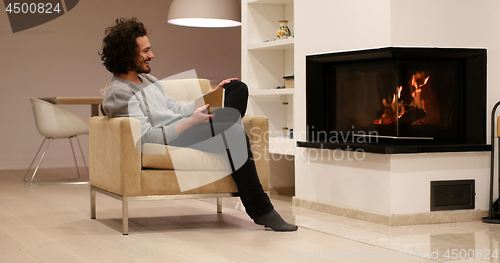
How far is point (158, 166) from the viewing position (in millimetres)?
2793

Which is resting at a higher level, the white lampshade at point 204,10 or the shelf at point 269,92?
the white lampshade at point 204,10

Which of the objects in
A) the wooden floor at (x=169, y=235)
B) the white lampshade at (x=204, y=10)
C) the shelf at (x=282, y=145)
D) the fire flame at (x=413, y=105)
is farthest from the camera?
the white lampshade at (x=204, y=10)

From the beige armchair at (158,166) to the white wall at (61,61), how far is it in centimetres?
381

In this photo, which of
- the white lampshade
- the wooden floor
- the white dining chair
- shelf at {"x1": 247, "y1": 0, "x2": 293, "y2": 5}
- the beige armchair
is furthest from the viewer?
the white dining chair

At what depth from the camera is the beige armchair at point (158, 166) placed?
2738 millimetres

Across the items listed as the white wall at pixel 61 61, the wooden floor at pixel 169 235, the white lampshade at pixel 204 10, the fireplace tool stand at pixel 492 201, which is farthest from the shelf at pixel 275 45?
the white wall at pixel 61 61

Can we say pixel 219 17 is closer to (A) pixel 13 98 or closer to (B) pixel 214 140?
(B) pixel 214 140

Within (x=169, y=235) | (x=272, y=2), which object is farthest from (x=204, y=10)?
(x=169, y=235)

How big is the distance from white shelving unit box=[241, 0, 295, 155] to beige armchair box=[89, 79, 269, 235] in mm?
1384

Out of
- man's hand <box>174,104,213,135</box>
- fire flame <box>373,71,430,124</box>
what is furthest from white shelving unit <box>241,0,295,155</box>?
man's hand <box>174,104,213,135</box>

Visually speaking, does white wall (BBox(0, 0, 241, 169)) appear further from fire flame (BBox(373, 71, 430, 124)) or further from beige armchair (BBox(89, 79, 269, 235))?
fire flame (BBox(373, 71, 430, 124))

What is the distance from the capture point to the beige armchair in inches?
108

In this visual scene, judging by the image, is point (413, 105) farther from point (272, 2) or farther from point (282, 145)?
point (272, 2)

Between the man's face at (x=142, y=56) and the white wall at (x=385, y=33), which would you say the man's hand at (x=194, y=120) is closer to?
the man's face at (x=142, y=56)
